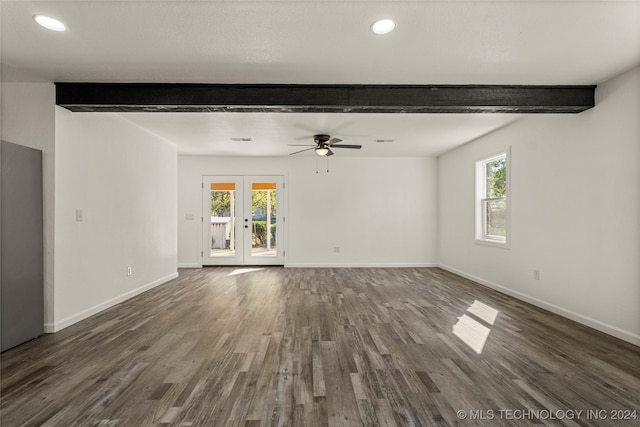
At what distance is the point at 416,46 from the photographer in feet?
7.86

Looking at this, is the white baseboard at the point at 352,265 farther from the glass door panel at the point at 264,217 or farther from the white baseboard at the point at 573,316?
the white baseboard at the point at 573,316

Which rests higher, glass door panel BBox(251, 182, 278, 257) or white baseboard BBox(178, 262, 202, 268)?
glass door panel BBox(251, 182, 278, 257)

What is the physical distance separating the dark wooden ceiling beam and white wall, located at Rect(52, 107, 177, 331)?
596 millimetres

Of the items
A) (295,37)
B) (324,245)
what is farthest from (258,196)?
(295,37)

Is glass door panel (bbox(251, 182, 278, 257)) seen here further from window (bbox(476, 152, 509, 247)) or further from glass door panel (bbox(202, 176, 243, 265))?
window (bbox(476, 152, 509, 247))

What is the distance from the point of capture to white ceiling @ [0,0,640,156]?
1.97m

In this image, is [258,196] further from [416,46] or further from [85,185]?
[416,46]

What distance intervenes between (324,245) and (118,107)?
4.81 m

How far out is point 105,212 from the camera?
3822 mm

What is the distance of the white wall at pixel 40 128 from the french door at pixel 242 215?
3827mm

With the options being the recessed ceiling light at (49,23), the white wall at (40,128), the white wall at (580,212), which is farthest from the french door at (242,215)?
the recessed ceiling light at (49,23)

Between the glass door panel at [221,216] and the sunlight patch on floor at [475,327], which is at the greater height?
the glass door panel at [221,216]

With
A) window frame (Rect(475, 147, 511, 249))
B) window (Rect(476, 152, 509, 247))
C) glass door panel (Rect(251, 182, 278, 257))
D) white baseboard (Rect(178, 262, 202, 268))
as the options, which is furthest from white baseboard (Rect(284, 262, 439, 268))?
white baseboard (Rect(178, 262, 202, 268))

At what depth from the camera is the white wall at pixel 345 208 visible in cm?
689
